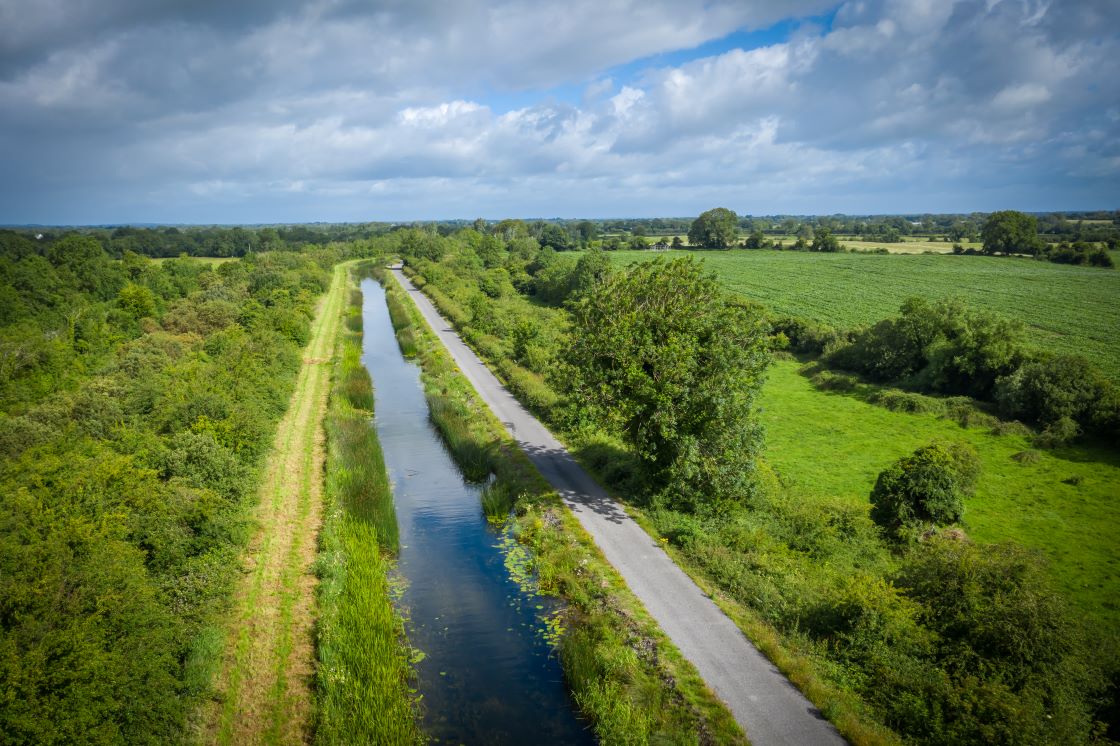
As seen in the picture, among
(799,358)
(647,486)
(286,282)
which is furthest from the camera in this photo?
(286,282)

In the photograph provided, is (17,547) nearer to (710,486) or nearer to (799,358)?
(710,486)

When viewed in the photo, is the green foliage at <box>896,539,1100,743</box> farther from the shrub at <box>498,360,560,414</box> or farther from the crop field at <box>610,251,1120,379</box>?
the crop field at <box>610,251,1120,379</box>

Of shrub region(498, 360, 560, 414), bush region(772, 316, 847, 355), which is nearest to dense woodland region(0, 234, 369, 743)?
shrub region(498, 360, 560, 414)

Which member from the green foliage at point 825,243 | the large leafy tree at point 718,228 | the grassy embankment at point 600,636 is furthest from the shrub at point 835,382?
the large leafy tree at point 718,228

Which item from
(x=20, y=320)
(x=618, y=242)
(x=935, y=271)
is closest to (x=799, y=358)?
(x=935, y=271)

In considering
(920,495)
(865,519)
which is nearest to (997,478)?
(920,495)

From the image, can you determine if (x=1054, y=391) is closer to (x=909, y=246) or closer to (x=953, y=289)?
(x=953, y=289)

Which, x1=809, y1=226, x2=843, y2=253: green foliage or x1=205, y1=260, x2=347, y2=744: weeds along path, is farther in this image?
x1=809, y1=226, x2=843, y2=253: green foliage
